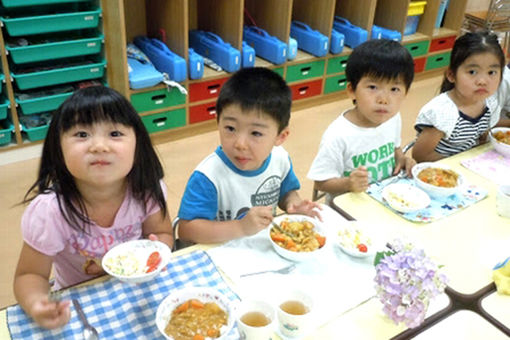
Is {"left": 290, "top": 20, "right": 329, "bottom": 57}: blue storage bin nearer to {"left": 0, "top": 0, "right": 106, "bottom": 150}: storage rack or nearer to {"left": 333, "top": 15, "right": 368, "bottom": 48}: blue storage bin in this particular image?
{"left": 333, "top": 15, "right": 368, "bottom": 48}: blue storage bin

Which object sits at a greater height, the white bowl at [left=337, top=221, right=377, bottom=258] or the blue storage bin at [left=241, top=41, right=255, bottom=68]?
the white bowl at [left=337, top=221, right=377, bottom=258]

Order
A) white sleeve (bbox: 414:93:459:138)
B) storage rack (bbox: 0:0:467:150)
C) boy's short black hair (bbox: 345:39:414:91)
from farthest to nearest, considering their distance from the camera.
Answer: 1. storage rack (bbox: 0:0:467:150)
2. white sleeve (bbox: 414:93:459:138)
3. boy's short black hair (bbox: 345:39:414:91)

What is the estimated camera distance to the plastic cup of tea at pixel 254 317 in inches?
35.8

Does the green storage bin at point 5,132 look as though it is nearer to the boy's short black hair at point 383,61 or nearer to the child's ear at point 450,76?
the boy's short black hair at point 383,61

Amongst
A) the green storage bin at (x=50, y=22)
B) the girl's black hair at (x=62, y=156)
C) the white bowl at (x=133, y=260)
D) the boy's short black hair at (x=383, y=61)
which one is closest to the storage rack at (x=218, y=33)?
the green storage bin at (x=50, y=22)

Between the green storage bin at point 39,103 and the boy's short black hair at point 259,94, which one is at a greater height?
the boy's short black hair at point 259,94

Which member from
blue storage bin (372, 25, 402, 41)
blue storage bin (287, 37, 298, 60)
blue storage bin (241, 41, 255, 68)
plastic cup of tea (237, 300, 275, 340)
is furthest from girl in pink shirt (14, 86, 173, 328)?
blue storage bin (372, 25, 402, 41)

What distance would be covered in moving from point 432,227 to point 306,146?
198 centimetres

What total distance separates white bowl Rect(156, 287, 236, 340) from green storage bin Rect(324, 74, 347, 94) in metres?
3.24

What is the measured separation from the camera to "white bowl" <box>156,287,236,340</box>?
36.7 inches

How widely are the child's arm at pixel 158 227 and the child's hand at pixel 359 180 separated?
2.01 feet

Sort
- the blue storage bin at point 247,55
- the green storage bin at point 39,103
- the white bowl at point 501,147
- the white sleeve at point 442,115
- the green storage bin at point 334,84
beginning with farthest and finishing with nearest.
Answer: the green storage bin at point 334,84 < the blue storage bin at point 247,55 < the green storage bin at point 39,103 < the white sleeve at point 442,115 < the white bowl at point 501,147

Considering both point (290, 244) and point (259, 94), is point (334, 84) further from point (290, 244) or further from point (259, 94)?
point (290, 244)

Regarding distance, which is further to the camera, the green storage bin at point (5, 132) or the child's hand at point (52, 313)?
the green storage bin at point (5, 132)
